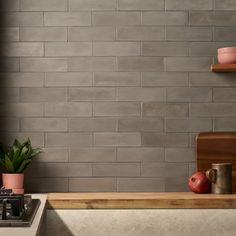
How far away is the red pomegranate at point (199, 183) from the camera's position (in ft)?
12.9

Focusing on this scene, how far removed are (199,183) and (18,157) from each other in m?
1.19

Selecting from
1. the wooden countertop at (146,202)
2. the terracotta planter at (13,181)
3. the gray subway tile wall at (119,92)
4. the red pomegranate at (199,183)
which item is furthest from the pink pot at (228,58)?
the terracotta planter at (13,181)

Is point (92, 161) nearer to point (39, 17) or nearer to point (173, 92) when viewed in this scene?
point (173, 92)

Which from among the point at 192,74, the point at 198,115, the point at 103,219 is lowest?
the point at 103,219

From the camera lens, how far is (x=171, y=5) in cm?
425

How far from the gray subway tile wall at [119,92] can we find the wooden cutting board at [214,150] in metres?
0.11

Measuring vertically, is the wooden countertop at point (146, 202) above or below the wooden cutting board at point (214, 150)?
below

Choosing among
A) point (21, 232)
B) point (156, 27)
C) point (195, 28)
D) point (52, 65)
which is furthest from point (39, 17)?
point (21, 232)

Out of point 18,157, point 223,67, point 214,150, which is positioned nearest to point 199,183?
point 214,150

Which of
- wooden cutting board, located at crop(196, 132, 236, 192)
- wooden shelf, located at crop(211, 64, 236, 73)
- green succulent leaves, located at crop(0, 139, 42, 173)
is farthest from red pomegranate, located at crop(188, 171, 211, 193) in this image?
green succulent leaves, located at crop(0, 139, 42, 173)

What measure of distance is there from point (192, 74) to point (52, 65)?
975 mm

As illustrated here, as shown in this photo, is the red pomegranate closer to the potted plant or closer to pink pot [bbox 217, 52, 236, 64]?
pink pot [bbox 217, 52, 236, 64]

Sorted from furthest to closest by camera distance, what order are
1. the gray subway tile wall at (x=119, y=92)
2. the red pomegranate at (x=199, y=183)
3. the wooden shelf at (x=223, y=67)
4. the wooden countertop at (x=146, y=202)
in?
the gray subway tile wall at (x=119, y=92), the wooden shelf at (x=223, y=67), the red pomegranate at (x=199, y=183), the wooden countertop at (x=146, y=202)

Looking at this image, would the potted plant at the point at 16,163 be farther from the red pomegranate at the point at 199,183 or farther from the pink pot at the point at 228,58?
the pink pot at the point at 228,58
